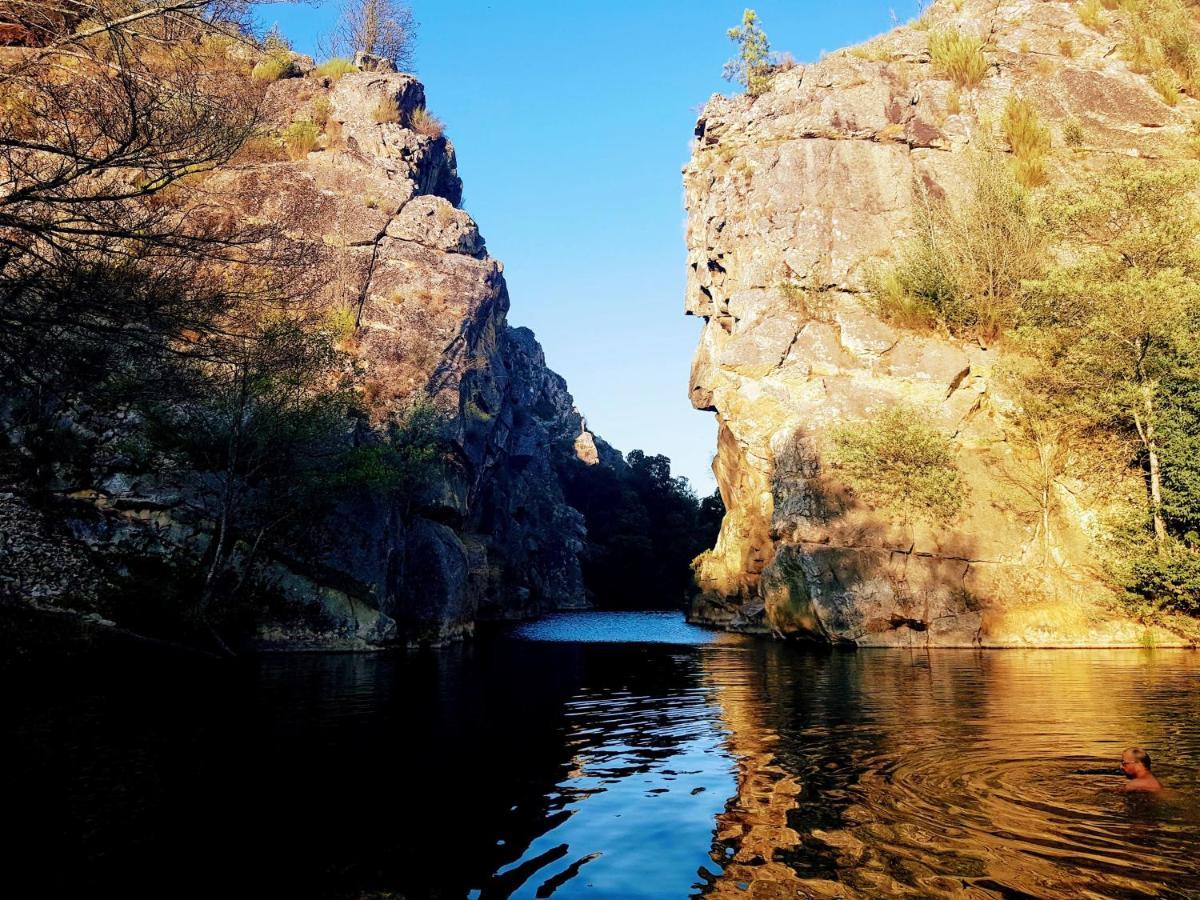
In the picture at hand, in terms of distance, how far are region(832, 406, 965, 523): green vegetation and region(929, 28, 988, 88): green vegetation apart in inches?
1037

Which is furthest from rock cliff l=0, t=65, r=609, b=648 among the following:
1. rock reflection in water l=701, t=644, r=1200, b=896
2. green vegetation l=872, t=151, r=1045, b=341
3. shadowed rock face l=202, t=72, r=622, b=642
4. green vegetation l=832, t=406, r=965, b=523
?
green vegetation l=872, t=151, r=1045, b=341

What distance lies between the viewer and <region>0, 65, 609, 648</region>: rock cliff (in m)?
30.5

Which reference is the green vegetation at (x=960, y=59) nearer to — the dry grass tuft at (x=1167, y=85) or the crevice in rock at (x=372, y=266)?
the dry grass tuft at (x=1167, y=85)

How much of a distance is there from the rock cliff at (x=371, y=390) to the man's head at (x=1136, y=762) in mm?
23276

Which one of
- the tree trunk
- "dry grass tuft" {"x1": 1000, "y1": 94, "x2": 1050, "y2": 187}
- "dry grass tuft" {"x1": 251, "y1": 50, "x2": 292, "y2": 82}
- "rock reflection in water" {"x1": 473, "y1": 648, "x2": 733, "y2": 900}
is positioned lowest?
"rock reflection in water" {"x1": 473, "y1": 648, "x2": 733, "y2": 900}

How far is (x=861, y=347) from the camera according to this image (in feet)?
135

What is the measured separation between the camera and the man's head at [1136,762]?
9297 mm

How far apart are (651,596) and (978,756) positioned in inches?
3620

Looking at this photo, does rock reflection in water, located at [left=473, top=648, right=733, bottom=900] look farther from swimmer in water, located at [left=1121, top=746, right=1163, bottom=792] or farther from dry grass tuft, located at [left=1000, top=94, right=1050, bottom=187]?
dry grass tuft, located at [left=1000, top=94, right=1050, bottom=187]

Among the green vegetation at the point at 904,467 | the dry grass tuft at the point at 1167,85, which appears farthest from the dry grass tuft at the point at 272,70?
the dry grass tuft at the point at 1167,85

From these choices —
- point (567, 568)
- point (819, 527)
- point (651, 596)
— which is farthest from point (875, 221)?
point (651, 596)

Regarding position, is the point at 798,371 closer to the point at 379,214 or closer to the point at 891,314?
the point at 891,314

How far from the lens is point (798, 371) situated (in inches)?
1663

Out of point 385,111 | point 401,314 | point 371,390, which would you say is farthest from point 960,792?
point 385,111
